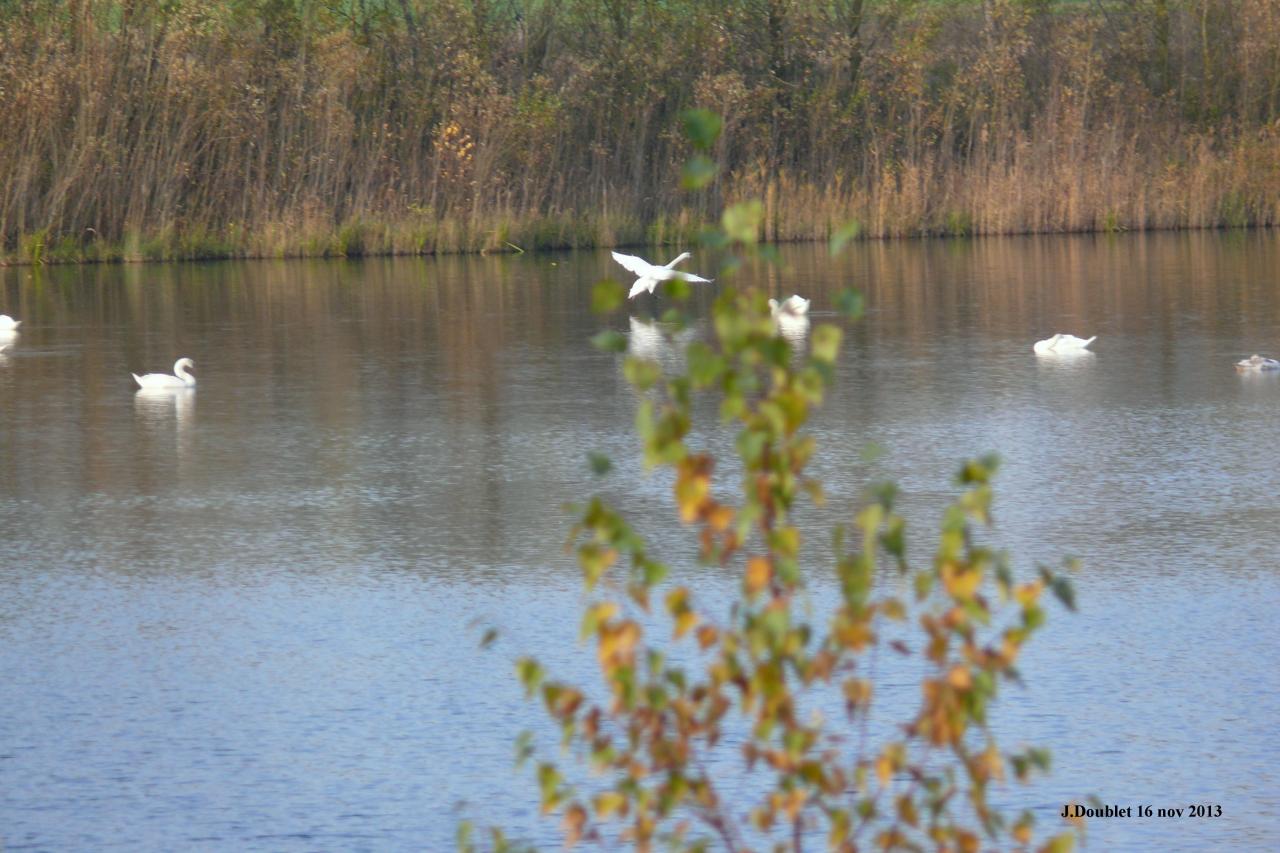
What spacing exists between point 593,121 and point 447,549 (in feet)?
68.4

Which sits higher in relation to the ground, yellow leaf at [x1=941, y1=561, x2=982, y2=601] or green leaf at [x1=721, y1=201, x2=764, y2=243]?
green leaf at [x1=721, y1=201, x2=764, y2=243]

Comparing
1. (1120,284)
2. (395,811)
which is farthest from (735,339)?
(1120,284)

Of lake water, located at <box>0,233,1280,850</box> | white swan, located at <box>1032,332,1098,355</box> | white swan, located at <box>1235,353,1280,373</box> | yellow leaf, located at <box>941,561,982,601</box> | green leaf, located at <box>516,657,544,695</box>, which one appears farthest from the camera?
white swan, located at <box>1032,332,1098,355</box>

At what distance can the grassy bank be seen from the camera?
24.4 m

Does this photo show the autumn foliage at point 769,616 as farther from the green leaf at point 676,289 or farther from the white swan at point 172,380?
the white swan at point 172,380

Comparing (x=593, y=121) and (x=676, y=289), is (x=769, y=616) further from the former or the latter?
(x=593, y=121)

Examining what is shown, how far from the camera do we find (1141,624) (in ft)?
20.1

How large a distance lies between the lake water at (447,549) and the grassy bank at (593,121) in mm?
9358

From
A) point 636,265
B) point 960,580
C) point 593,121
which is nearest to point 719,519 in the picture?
point 960,580

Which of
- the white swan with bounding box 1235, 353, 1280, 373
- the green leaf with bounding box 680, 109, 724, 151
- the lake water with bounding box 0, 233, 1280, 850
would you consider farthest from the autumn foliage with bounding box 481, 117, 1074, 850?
the white swan with bounding box 1235, 353, 1280, 373

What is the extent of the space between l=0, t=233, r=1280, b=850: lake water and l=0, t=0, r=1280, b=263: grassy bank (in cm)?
936

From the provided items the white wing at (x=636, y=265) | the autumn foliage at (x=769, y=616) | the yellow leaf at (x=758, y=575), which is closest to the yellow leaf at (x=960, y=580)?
the autumn foliage at (x=769, y=616)

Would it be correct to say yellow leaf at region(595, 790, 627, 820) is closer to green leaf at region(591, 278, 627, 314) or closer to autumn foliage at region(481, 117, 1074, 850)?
autumn foliage at region(481, 117, 1074, 850)

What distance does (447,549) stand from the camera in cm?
736
